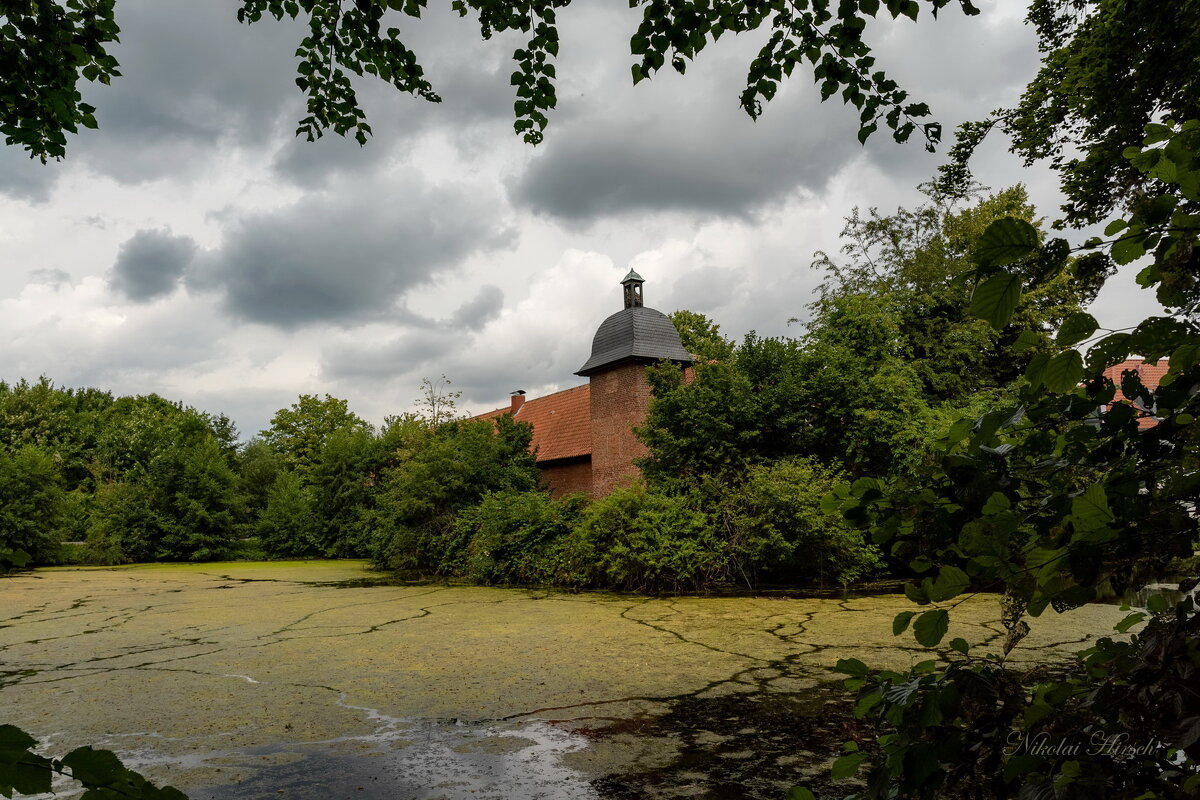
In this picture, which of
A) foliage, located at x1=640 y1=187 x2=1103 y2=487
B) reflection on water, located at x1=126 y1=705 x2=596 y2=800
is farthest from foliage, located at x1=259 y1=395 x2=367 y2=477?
reflection on water, located at x1=126 y1=705 x2=596 y2=800

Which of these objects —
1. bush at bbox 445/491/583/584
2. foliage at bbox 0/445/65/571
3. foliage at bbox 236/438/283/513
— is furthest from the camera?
foliage at bbox 236/438/283/513

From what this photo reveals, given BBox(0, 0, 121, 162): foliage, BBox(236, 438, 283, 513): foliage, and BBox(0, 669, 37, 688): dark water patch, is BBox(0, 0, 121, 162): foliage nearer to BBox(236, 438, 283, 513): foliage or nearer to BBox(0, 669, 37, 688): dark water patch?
BBox(0, 669, 37, 688): dark water patch

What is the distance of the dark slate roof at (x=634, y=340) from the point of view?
18.8 metres

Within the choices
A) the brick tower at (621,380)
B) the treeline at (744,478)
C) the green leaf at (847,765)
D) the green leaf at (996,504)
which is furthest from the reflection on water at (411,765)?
the brick tower at (621,380)

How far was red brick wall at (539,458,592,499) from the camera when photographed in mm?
22297

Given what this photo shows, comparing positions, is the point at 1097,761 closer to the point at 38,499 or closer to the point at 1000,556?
the point at 1000,556

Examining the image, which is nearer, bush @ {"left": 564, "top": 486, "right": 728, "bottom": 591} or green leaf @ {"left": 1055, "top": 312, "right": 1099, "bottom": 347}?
green leaf @ {"left": 1055, "top": 312, "right": 1099, "bottom": 347}

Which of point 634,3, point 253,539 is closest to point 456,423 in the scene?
point 253,539

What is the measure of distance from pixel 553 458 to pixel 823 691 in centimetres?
1868

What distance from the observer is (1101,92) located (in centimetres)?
983

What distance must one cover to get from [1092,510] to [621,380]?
18.2m

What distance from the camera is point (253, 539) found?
25.5m

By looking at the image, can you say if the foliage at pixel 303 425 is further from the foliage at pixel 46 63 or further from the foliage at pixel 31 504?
the foliage at pixel 46 63

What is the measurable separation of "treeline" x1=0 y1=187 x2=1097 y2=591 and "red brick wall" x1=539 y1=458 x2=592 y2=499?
9.08 feet
